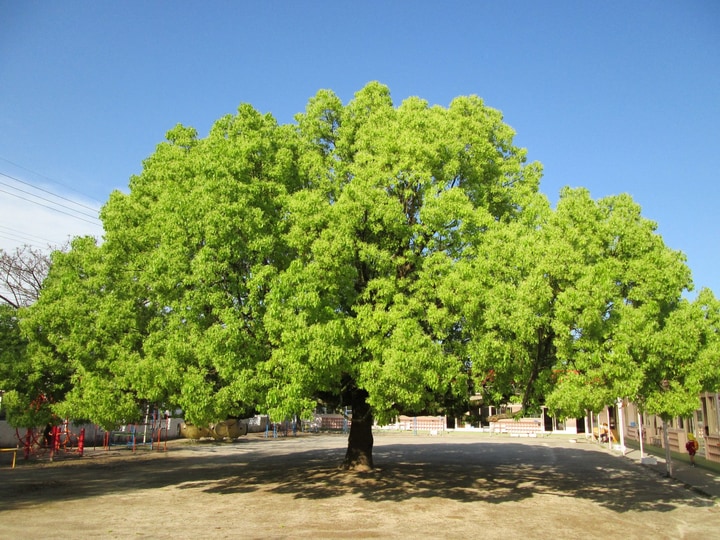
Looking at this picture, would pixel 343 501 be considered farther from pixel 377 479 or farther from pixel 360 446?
pixel 360 446

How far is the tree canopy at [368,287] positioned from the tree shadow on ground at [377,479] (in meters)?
2.48

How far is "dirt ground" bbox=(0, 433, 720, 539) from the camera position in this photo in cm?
1147

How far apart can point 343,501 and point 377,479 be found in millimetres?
4141

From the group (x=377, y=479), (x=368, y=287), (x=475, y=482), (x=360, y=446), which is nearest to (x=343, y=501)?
(x=377, y=479)

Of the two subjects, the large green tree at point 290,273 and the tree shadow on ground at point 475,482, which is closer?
the large green tree at point 290,273

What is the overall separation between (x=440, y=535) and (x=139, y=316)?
37.5ft

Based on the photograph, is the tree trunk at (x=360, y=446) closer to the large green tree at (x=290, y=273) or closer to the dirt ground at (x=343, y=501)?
the dirt ground at (x=343, y=501)

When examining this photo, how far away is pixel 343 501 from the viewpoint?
14.6 m

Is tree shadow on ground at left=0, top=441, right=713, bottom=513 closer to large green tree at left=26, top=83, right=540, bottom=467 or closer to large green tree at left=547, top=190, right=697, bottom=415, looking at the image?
large green tree at left=26, top=83, right=540, bottom=467

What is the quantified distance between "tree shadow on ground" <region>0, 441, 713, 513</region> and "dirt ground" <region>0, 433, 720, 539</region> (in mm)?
49

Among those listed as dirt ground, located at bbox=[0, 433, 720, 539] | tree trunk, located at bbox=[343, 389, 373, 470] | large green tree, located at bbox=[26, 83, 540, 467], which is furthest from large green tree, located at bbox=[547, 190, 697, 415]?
tree trunk, located at bbox=[343, 389, 373, 470]

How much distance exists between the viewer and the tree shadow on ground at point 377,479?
15.7 metres

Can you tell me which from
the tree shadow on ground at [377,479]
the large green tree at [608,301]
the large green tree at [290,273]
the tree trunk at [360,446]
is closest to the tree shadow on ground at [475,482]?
the tree shadow on ground at [377,479]

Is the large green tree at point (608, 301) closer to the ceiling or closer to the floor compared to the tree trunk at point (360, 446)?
closer to the ceiling
